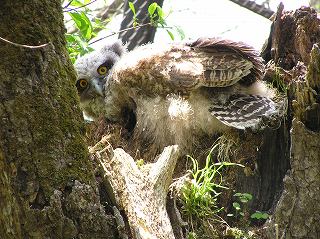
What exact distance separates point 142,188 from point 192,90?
3.24 ft

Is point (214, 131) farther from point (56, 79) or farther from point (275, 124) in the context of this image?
point (56, 79)

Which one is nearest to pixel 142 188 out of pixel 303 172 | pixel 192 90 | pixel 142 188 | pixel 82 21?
pixel 142 188

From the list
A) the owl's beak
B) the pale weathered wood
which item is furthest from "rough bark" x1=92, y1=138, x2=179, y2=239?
the owl's beak

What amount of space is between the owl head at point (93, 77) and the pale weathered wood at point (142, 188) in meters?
1.31

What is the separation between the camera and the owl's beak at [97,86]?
374 centimetres

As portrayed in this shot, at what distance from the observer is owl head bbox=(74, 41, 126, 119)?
379 centimetres

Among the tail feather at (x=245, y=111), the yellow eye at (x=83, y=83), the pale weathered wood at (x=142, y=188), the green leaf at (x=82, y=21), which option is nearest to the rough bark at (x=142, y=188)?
the pale weathered wood at (x=142, y=188)

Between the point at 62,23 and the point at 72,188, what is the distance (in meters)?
0.54

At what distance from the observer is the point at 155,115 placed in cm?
322

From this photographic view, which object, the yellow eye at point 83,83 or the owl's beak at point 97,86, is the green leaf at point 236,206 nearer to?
the owl's beak at point 97,86

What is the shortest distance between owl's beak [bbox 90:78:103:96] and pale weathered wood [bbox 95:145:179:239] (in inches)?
49.3

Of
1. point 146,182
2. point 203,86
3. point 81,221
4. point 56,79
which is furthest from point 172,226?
point 203,86

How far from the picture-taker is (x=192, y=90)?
3111 millimetres

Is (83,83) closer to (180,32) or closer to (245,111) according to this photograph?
(180,32)
